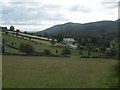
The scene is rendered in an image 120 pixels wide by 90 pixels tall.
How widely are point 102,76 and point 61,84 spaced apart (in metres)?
3.23

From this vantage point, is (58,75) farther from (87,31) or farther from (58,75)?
(87,31)

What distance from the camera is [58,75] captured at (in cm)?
1458

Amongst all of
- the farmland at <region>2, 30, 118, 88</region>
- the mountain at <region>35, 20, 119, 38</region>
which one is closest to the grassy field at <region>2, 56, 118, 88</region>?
the farmland at <region>2, 30, 118, 88</region>

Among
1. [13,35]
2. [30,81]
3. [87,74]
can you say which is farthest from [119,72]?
[13,35]

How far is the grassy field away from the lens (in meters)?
13.0

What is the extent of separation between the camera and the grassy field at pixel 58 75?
42.8 ft

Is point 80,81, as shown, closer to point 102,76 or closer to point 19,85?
point 102,76

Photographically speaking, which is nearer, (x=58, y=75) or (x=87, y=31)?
(x=58, y=75)

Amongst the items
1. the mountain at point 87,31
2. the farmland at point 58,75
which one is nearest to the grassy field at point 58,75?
the farmland at point 58,75

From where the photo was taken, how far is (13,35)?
51.2 meters

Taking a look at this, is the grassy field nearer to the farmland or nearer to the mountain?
the farmland

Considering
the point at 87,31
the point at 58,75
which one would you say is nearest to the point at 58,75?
the point at 58,75

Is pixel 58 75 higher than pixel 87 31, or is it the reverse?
pixel 87 31

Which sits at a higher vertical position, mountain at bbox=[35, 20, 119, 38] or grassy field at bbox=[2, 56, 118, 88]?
mountain at bbox=[35, 20, 119, 38]
